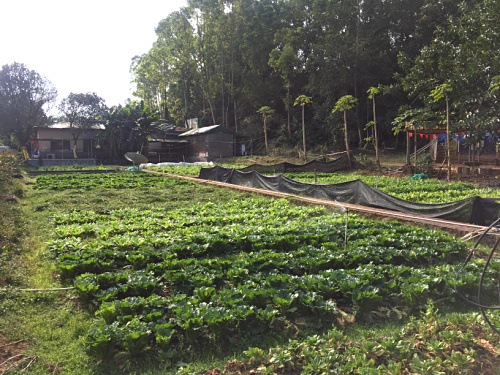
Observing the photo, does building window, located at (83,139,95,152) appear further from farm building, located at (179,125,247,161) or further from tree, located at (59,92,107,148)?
farm building, located at (179,125,247,161)

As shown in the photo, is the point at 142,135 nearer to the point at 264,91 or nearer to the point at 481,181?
the point at 264,91

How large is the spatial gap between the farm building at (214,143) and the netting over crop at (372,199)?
2134cm

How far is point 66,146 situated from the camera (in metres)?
42.3

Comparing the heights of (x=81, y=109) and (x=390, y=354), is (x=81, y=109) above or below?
above

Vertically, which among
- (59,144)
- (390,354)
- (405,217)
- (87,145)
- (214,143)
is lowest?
(390,354)

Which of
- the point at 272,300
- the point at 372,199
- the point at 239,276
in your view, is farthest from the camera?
the point at 372,199

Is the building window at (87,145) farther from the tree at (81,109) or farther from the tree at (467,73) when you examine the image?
the tree at (467,73)

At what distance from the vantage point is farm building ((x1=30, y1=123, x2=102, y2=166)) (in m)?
40.2

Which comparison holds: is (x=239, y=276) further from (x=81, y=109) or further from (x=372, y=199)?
(x=81, y=109)

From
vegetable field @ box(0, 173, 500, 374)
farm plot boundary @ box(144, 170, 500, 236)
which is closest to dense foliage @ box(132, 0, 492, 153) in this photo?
farm plot boundary @ box(144, 170, 500, 236)

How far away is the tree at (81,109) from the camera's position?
4119cm

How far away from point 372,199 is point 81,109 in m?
45.0

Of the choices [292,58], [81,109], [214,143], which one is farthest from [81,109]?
[292,58]

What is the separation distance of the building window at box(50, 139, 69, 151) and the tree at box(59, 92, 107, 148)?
1373 millimetres
